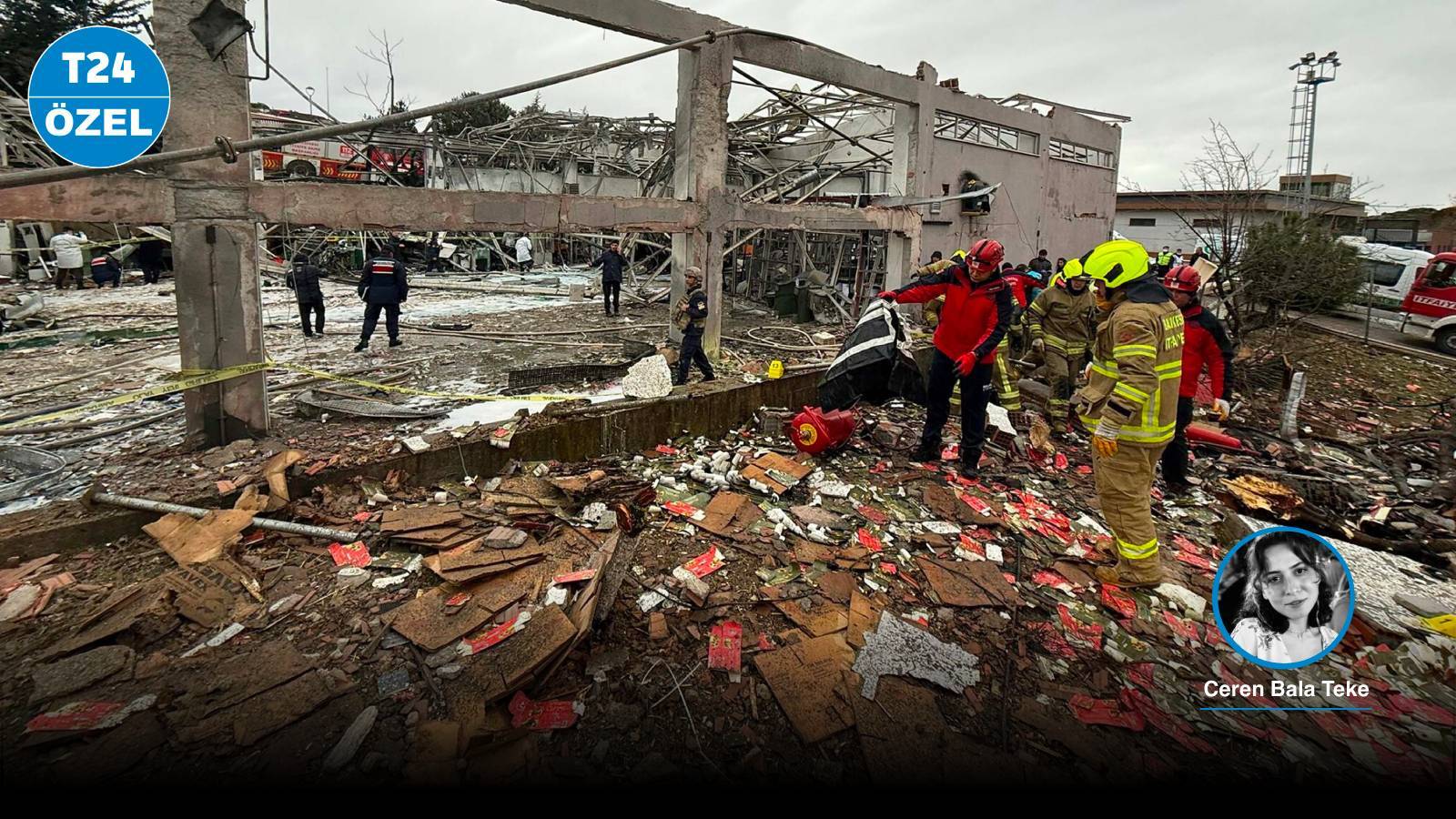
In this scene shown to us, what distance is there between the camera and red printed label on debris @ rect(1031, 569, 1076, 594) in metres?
3.78

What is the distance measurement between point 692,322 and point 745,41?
4.18 meters

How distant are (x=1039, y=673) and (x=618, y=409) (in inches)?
143

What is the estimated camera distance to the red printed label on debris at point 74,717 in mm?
2275

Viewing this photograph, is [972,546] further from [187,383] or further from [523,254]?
[523,254]

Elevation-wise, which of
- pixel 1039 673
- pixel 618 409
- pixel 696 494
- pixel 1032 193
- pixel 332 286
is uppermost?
pixel 1032 193

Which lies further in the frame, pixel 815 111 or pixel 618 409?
pixel 815 111

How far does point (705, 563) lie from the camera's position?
365cm

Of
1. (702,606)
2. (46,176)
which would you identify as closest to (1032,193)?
(702,606)

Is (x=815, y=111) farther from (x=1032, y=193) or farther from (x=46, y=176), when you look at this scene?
(x=46, y=176)

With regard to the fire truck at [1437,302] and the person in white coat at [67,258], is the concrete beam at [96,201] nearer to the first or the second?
the person in white coat at [67,258]

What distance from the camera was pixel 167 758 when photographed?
2.17 m

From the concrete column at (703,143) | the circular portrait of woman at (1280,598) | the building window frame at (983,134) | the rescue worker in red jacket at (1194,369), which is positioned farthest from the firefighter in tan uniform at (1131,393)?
the building window frame at (983,134)

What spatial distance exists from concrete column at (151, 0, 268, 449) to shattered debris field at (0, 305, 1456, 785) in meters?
0.46

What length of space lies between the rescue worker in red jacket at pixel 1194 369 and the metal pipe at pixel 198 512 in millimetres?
6261
